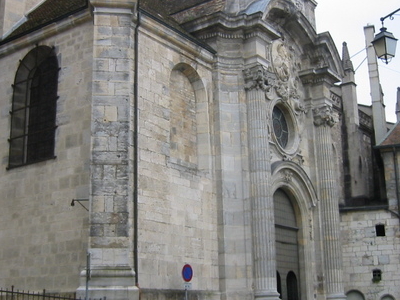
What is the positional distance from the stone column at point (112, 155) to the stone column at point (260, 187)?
14.7 feet

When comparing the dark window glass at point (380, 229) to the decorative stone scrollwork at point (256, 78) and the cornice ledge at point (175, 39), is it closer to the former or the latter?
the decorative stone scrollwork at point (256, 78)

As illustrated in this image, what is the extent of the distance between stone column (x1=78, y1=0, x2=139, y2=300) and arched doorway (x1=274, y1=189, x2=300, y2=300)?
6.69 m

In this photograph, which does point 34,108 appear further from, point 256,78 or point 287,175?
point 287,175

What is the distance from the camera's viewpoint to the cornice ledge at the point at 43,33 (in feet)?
51.8

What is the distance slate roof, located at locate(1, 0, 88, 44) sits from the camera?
16.8m

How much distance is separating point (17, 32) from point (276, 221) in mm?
9759

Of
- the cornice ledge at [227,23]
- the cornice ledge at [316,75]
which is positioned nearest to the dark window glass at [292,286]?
the cornice ledge at [316,75]

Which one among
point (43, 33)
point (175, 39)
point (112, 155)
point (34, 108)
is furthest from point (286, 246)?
point (43, 33)

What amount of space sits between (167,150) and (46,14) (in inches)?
237

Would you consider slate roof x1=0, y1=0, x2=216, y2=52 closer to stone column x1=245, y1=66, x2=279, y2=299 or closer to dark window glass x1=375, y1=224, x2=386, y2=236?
stone column x1=245, y1=66, x2=279, y2=299

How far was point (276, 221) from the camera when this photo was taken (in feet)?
64.0

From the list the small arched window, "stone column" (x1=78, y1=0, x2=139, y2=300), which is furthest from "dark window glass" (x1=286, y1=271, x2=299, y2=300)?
the small arched window

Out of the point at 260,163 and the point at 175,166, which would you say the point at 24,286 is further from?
the point at 260,163

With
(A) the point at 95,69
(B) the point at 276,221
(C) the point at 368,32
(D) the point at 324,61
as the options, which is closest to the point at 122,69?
(A) the point at 95,69
